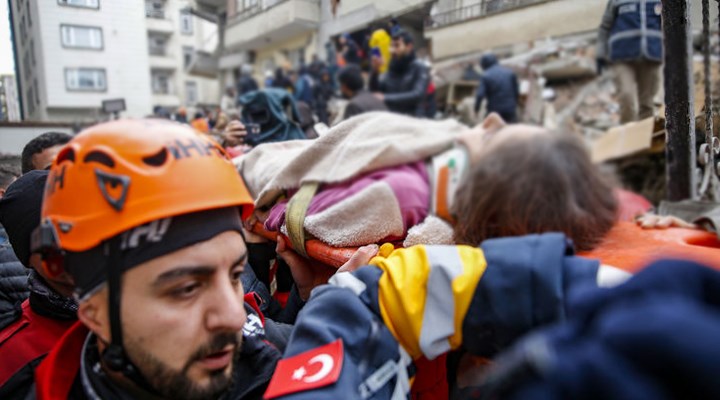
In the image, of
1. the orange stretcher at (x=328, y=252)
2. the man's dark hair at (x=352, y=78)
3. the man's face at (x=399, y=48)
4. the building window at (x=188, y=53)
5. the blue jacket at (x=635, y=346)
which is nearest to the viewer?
the blue jacket at (x=635, y=346)

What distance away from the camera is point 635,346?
0.47 m

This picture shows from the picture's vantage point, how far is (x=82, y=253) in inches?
44.9

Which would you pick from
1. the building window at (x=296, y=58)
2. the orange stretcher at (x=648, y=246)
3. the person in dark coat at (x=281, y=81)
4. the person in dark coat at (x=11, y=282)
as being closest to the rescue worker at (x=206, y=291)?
the orange stretcher at (x=648, y=246)

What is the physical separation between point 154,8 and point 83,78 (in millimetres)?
1345

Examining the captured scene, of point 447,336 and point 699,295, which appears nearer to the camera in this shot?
point 699,295

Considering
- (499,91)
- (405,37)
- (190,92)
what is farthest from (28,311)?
(190,92)

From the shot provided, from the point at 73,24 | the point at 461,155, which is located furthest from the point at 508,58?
the point at 461,155

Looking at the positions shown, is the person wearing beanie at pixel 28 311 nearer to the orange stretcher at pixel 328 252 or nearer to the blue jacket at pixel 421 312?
the orange stretcher at pixel 328 252

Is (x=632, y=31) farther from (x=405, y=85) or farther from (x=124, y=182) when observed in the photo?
(x=124, y=182)

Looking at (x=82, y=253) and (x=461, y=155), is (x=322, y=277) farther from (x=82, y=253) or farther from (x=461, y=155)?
(x=461, y=155)

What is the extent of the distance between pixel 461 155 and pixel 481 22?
1.65 m

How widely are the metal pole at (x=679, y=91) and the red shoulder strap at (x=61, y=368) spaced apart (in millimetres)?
2337

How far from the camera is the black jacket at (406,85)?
511 centimetres

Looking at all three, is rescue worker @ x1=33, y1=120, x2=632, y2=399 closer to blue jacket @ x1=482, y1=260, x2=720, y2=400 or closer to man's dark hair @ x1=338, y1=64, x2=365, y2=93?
blue jacket @ x1=482, y1=260, x2=720, y2=400
